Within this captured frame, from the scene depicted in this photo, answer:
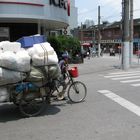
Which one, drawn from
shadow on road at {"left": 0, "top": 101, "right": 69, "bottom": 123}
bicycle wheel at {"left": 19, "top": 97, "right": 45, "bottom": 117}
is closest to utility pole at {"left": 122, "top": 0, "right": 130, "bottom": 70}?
shadow on road at {"left": 0, "top": 101, "right": 69, "bottom": 123}

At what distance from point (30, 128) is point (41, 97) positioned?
139 centimetres

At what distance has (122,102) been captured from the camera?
10.5 m

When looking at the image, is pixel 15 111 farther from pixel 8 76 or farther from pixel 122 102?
pixel 122 102

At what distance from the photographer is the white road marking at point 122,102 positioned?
946 centimetres

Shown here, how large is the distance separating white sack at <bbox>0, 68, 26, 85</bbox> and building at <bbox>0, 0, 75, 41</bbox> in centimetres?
1376

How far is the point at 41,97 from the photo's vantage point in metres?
8.95

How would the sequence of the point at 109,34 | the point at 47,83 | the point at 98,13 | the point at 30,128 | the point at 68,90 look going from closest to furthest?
the point at 30,128
the point at 47,83
the point at 68,90
the point at 98,13
the point at 109,34

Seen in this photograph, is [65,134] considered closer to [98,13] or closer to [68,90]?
[68,90]

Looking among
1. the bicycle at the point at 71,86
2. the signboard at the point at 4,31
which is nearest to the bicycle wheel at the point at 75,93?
the bicycle at the point at 71,86

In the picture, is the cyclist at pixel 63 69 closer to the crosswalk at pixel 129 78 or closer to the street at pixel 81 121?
the street at pixel 81 121

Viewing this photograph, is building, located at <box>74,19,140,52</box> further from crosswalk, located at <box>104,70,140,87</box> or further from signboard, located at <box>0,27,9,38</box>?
crosswalk, located at <box>104,70,140,87</box>

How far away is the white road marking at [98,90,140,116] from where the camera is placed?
9.46 meters

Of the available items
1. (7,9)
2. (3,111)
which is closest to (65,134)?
(3,111)

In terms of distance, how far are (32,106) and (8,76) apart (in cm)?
105
